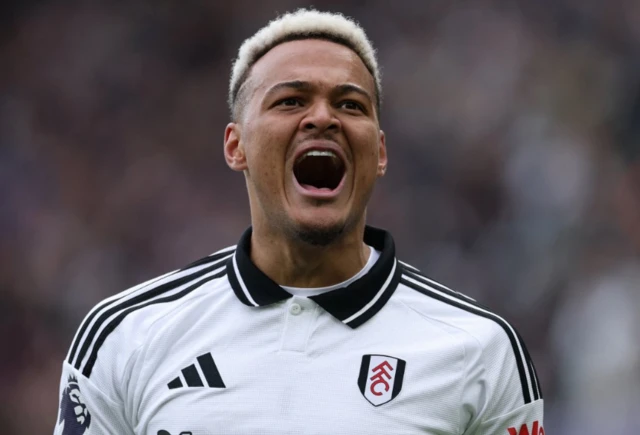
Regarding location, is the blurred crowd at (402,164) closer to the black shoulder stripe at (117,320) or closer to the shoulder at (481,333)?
the shoulder at (481,333)

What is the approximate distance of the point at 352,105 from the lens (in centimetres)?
229

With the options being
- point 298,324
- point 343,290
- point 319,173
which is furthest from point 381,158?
point 298,324

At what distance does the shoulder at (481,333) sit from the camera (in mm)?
2117

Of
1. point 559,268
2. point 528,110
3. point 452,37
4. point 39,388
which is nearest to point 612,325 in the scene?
point 559,268

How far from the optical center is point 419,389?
80.7 inches

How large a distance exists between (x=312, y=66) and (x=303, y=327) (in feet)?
2.09

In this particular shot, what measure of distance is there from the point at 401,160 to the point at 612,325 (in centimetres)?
163

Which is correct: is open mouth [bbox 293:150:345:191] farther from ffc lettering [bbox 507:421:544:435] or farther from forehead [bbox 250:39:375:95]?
ffc lettering [bbox 507:421:544:435]

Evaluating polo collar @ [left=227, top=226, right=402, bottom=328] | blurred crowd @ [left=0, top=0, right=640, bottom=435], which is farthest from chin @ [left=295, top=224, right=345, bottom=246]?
blurred crowd @ [left=0, top=0, right=640, bottom=435]

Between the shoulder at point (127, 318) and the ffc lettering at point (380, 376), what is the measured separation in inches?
19.2

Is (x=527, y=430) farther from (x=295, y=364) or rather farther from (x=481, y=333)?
(x=295, y=364)

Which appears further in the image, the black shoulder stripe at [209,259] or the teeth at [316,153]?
the black shoulder stripe at [209,259]

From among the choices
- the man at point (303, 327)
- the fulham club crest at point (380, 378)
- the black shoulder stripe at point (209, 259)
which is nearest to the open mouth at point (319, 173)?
the man at point (303, 327)

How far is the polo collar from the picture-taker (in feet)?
7.09
